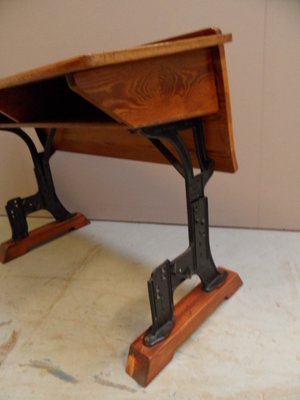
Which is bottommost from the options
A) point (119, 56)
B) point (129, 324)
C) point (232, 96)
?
point (129, 324)

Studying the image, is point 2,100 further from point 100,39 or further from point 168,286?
point 168,286

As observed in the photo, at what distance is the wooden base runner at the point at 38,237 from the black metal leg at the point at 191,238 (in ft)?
3.60

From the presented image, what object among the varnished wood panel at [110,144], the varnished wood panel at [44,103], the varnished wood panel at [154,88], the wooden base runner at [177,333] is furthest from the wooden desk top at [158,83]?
the wooden base runner at [177,333]

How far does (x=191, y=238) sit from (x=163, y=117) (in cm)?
49

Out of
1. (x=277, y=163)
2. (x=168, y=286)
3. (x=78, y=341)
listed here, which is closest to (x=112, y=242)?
(x=78, y=341)

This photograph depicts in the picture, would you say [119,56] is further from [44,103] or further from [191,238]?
[44,103]

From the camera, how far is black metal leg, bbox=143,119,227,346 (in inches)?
39.6

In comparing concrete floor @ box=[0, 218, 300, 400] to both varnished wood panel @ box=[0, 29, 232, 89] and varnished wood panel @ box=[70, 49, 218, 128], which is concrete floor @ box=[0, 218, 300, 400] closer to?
varnished wood panel @ box=[70, 49, 218, 128]

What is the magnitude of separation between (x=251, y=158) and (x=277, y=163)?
0.15 metres

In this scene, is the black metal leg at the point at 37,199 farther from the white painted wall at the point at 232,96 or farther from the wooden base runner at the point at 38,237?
the white painted wall at the point at 232,96

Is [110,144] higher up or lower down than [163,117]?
lower down

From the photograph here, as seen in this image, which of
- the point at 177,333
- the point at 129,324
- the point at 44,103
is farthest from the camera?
the point at 44,103

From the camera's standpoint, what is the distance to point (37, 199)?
1978 mm

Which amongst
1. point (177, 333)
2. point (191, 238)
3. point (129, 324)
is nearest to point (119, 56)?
point (191, 238)
